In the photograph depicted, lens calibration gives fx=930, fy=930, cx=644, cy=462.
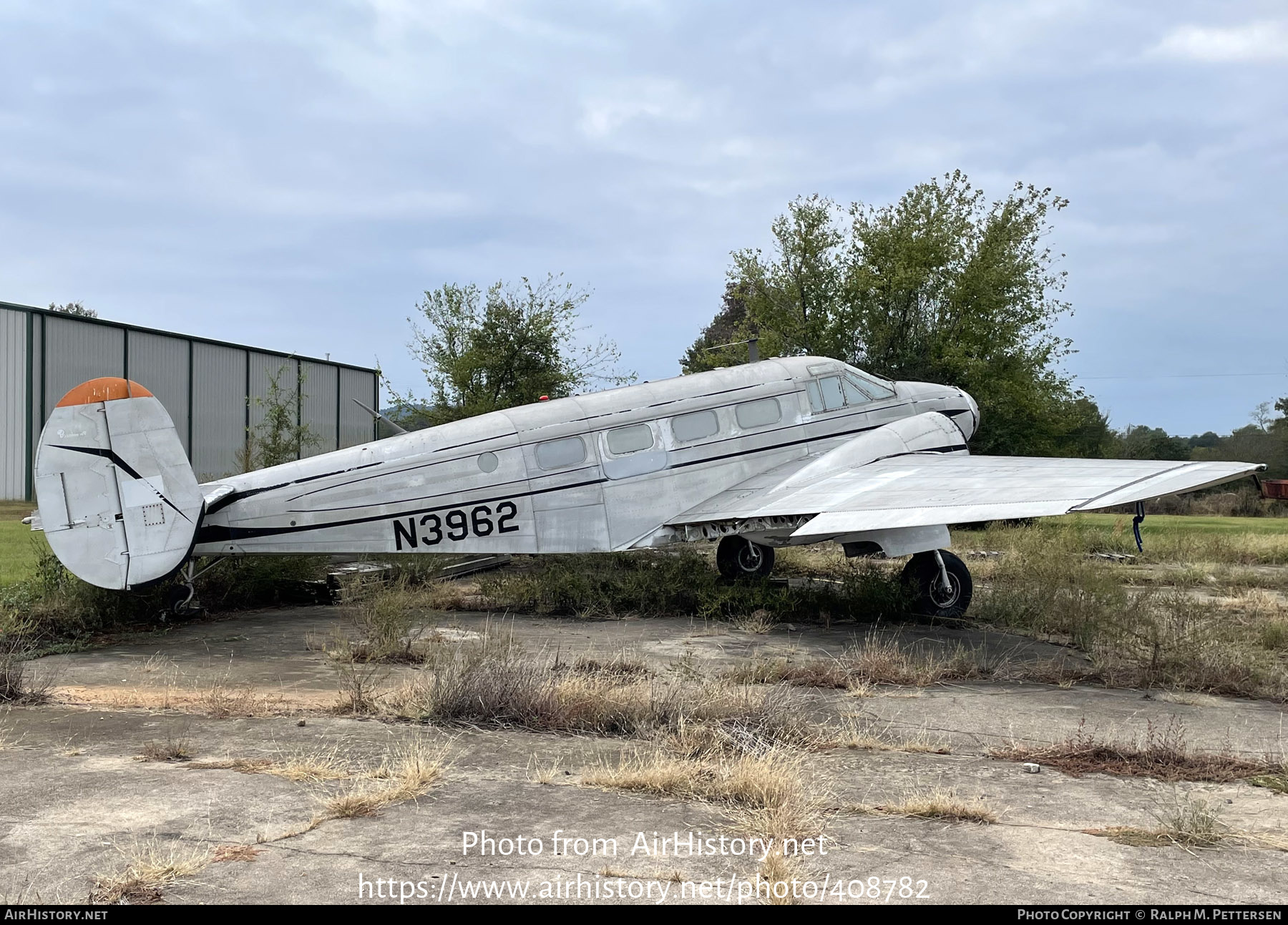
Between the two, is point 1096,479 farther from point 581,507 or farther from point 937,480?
point 581,507

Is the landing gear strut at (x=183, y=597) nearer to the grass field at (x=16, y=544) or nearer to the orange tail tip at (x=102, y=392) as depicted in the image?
the grass field at (x=16, y=544)

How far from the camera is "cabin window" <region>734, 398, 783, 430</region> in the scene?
46.3 ft

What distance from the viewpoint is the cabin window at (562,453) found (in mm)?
12898

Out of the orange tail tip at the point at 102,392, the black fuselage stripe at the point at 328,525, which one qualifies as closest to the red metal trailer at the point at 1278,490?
the black fuselage stripe at the point at 328,525

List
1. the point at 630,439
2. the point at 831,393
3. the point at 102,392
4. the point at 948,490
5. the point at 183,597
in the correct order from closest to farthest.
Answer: the point at 102,392 → the point at 948,490 → the point at 183,597 → the point at 630,439 → the point at 831,393

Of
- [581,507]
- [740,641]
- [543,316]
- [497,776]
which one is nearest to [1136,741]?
[497,776]

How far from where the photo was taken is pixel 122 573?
→ 10516 millimetres

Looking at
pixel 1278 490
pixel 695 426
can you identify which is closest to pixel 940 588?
pixel 695 426

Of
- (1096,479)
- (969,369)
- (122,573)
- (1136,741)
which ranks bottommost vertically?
(1136,741)

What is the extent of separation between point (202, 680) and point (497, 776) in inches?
178

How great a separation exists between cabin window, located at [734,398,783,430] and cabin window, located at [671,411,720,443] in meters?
0.39

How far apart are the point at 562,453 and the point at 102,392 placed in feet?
18.5

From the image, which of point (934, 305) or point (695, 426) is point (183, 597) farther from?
point (934, 305)

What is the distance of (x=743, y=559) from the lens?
619 inches
